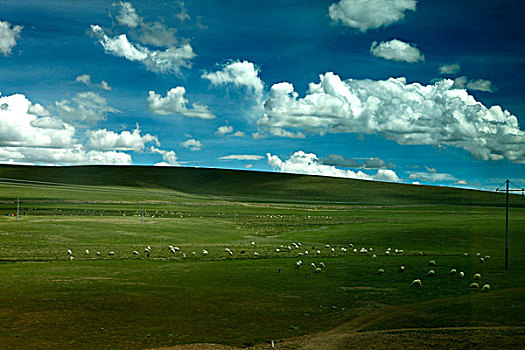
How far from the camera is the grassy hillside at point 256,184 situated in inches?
5428

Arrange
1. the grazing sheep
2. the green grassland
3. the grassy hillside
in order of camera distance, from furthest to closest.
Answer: the grassy hillside < the grazing sheep < the green grassland

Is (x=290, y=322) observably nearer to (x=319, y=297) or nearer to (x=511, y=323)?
(x=319, y=297)

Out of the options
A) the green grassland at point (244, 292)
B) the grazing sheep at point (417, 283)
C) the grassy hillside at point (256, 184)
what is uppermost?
the grassy hillside at point (256, 184)

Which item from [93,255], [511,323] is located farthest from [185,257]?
[511,323]

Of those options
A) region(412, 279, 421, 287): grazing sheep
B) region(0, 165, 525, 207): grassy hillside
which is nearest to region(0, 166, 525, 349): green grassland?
region(412, 279, 421, 287): grazing sheep

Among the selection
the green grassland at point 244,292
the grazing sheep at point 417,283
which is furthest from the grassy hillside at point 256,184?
the grazing sheep at point 417,283

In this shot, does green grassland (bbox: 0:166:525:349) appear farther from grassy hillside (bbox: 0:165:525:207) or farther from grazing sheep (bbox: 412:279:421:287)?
grassy hillside (bbox: 0:165:525:207)

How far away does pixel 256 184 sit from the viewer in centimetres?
15912

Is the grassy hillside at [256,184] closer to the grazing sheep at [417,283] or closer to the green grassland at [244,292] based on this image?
the green grassland at [244,292]

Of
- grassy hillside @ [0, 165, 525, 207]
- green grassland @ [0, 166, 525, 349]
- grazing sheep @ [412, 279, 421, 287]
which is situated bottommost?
green grassland @ [0, 166, 525, 349]

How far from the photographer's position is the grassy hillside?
13788 cm

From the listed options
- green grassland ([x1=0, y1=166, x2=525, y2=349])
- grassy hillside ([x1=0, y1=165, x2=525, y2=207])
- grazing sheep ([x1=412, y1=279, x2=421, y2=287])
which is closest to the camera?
green grassland ([x1=0, y1=166, x2=525, y2=349])

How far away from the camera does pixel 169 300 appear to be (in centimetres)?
1633

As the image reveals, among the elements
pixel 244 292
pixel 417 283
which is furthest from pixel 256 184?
pixel 244 292
